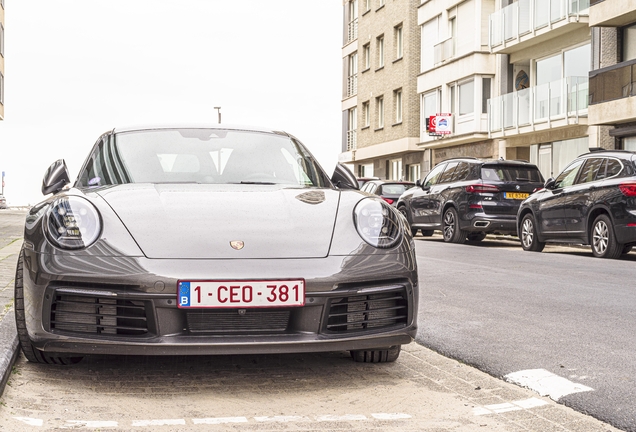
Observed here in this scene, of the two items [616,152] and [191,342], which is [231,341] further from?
[616,152]

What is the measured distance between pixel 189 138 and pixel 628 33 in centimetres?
2236

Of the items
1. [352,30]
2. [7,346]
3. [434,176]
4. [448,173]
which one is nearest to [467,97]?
[434,176]

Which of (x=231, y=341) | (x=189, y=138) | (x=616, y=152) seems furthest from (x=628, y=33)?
(x=231, y=341)

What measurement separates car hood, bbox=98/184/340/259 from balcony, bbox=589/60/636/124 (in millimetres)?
20688

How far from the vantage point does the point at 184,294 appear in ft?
12.6

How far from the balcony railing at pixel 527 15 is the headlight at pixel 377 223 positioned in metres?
23.6

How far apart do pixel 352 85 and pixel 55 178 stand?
143ft

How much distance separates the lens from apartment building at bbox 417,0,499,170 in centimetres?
3291

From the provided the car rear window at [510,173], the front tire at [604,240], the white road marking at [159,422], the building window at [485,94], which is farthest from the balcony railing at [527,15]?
the white road marking at [159,422]

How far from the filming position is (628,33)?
25172 millimetres

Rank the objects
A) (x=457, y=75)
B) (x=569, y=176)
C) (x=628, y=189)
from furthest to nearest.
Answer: (x=457, y=75) → (x=569, y=176) → (x=628, y=189)

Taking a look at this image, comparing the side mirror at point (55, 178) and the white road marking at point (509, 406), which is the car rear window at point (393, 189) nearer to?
the side mirror at point (55, 178)

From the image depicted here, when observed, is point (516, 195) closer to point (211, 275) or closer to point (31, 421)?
point (211, 275)

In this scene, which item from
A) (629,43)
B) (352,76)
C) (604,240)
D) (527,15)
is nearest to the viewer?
(604,240)
